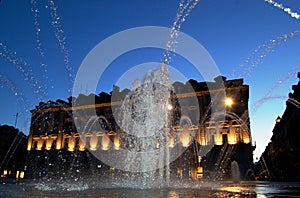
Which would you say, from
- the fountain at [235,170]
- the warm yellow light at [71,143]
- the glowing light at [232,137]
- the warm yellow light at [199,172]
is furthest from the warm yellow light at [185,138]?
the warm yellow light at [71,143]

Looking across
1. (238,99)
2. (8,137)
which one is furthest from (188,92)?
(8,137)

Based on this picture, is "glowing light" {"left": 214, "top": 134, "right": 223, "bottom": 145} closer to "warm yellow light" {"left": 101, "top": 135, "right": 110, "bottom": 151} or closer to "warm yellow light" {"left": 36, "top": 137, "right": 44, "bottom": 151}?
"warm yellow light" {"left": 101, "top": 135, "right": 110, "bottom": 151}

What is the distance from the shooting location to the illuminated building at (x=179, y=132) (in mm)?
35438

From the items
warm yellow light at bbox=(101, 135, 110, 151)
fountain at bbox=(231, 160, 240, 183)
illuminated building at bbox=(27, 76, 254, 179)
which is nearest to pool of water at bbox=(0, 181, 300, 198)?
fountain at bbox=(231, 160, 240, 183)

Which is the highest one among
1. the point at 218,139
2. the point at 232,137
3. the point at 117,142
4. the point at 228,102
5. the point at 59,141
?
the point at 228,102

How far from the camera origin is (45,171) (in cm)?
4681

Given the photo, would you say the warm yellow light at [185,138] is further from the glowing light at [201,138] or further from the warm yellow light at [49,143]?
the warm yellow light at [49,143]

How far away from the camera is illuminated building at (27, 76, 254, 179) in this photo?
116 feet

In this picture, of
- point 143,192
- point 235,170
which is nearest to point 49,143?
point 235,170

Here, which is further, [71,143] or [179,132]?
[71,143]

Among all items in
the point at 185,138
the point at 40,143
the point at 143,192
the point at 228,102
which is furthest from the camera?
the point at 40,143

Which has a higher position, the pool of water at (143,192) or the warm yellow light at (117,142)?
the warm yellow light at (117,142)

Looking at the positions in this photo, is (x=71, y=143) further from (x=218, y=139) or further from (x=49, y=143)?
(x=218, y=139)

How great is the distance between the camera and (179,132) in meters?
39.3
